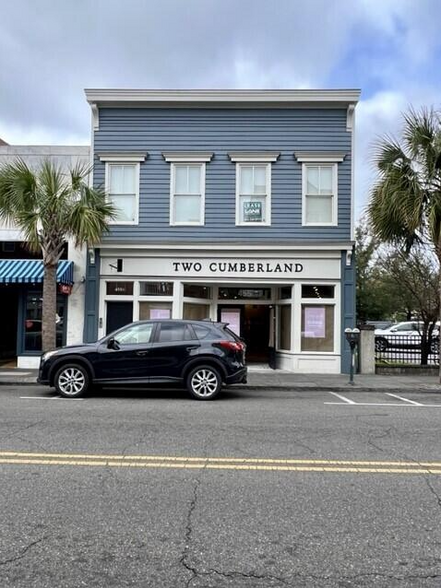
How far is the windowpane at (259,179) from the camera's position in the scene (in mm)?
15891

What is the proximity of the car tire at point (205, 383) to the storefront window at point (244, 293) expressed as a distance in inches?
262

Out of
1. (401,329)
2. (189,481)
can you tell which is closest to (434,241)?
(189,481)

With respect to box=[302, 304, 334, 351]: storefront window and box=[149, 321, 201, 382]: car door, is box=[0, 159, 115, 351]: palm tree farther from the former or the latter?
box=[302, 304, 334, 351]: storefront window

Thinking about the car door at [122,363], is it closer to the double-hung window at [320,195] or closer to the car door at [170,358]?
the car door at [170,358]

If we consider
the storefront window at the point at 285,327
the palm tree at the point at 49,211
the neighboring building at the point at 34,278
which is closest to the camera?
the palm tree at the point at 49,211

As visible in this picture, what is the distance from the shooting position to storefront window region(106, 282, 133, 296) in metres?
15.9

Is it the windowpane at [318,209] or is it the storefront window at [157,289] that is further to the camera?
the storefront window at [157,289]

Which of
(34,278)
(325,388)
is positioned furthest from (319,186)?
(34,278)

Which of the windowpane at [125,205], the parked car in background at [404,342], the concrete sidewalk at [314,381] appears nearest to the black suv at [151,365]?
the concrete sidewalk at [314,381]

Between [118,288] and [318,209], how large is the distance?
6.67 metres

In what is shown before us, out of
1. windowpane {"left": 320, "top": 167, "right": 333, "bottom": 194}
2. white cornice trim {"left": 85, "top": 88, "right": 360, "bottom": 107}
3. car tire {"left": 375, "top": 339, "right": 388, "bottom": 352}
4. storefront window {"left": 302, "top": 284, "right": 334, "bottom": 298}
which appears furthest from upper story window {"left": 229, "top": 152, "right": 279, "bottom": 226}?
car tire {"left": 375, "top": 339, "right": 388, "bottom": 352}

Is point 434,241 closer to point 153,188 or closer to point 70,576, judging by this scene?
point 153,188

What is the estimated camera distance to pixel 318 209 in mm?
15773

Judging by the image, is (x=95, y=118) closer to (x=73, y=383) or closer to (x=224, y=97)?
(x=224, y=97)
